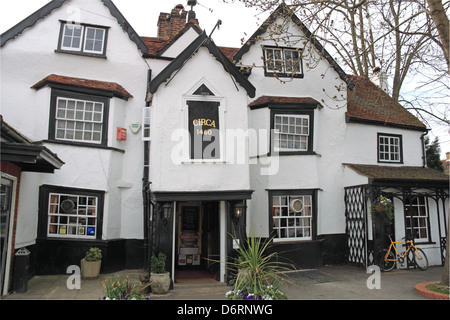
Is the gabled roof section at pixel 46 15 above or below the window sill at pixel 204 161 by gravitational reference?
above

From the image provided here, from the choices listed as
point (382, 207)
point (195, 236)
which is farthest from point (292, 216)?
point (195, 236)

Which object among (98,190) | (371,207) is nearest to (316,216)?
(371,207)

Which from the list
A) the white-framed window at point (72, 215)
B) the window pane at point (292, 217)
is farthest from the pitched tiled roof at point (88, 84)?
the window pane at point (292, 217)

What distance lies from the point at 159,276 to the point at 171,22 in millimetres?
10938

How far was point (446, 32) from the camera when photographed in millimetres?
9172

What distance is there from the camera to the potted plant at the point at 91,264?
10.8 meters

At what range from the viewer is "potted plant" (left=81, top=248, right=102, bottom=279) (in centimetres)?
1077

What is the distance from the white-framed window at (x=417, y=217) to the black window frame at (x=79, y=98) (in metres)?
11.9

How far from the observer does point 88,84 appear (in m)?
12.0

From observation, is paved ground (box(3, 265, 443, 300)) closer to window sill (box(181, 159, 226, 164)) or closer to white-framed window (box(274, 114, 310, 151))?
window sill (box(181, 159, 226, 164))

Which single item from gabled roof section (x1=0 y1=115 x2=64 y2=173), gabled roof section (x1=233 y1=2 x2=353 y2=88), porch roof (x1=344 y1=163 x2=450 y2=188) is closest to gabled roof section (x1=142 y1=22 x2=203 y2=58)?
gabled roof section (x1=233 y1=2 x2=353 y2=88)

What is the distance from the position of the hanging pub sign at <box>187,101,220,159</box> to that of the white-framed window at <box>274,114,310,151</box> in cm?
315

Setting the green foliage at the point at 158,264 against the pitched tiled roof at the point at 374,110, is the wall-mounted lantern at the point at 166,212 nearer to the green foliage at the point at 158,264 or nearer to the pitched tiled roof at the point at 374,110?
the green foliage at the point at 158,264
